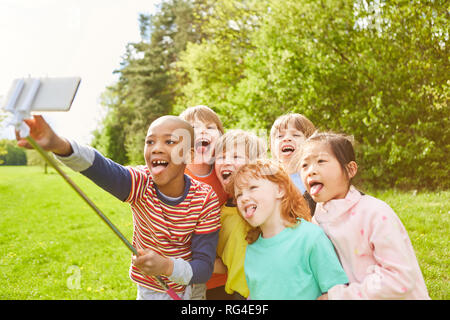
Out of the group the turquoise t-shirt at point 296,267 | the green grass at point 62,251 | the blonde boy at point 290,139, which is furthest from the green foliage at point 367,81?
the turquoise t-shirt at point 296,267

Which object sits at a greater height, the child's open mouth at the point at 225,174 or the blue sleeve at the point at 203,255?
the child's open mouth at the point at 225,174

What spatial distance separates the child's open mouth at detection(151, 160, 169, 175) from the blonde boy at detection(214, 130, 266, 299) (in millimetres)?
589

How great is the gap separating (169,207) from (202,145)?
842 mm

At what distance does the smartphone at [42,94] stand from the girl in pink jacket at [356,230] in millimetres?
1268

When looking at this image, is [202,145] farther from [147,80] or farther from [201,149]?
[147,80]

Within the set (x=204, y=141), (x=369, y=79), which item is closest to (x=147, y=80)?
(x=369, y=79)

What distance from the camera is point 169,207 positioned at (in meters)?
2.04

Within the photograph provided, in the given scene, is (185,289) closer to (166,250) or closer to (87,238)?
(166,250)

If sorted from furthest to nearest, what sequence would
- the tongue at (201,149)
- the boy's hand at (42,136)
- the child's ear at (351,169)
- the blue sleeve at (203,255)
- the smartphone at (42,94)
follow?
the tongue at (201,149) < the child's ear at (351,169) < the blue sleeve at (203,255) < the boy's hand at (42,136) < the smartphone at (42,94)

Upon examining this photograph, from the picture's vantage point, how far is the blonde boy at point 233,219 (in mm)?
2180

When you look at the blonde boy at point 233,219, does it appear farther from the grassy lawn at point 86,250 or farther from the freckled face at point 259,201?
the grassy lawn at point 86,250

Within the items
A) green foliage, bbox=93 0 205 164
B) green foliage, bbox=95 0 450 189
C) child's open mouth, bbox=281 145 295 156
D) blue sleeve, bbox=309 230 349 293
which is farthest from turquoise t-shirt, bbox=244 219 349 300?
green foliage, bbox=93 0 205 164

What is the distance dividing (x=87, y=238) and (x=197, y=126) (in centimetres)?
734

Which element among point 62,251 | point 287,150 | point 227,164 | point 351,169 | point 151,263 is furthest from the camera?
point 62,251
